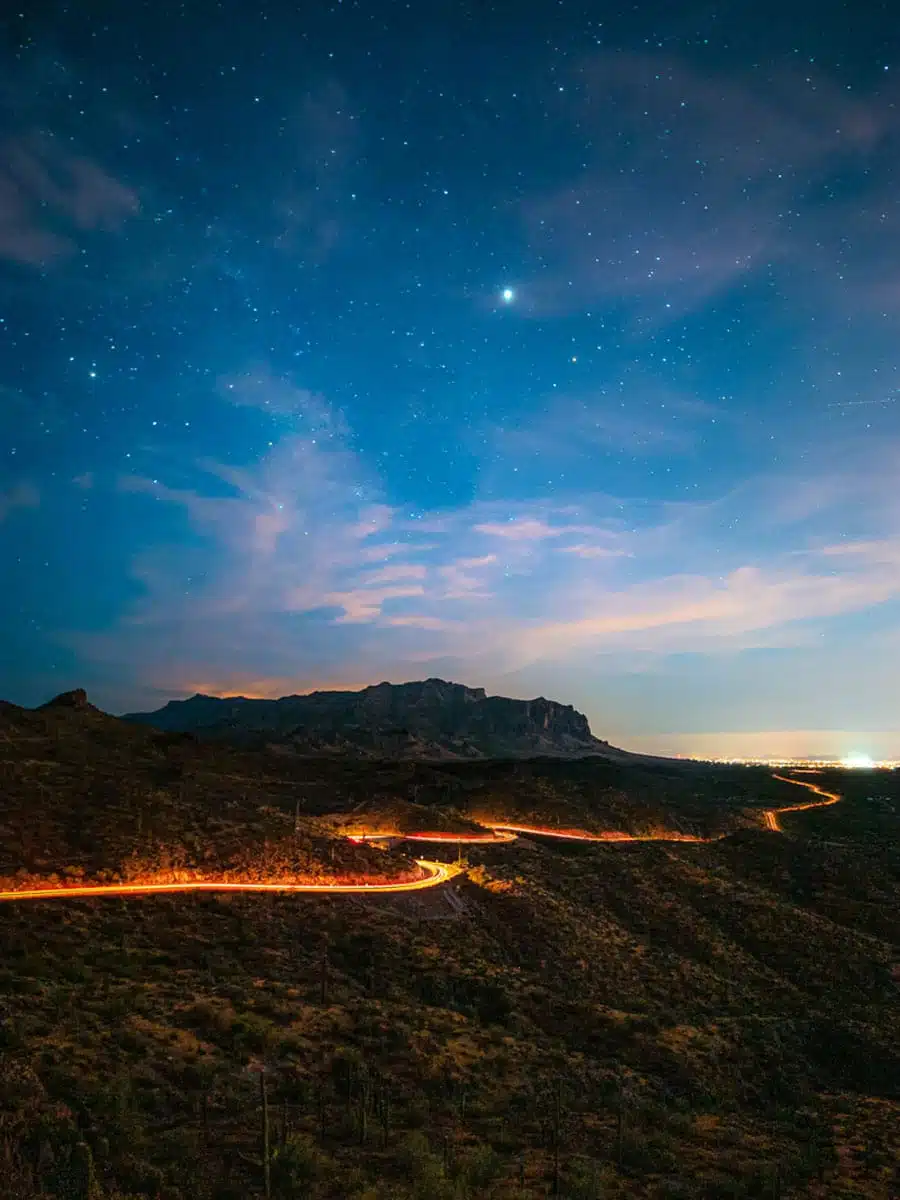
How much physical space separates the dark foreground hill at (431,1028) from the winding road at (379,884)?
2.09m

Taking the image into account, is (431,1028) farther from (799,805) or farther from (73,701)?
(799,805)

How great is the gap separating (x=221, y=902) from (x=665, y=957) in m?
26.4

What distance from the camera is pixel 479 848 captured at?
223 ft

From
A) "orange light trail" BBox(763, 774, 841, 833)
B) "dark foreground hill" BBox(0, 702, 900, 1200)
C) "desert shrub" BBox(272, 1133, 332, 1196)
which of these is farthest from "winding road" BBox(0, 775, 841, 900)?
"desert shrub" BBox(272, 1133, 332, 1196)

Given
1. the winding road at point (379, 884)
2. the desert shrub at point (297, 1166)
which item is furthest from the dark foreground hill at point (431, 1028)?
the winding road at point (379, 884)

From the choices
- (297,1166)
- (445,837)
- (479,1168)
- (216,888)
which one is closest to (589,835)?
(445,837)

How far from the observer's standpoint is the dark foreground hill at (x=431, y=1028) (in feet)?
53.2

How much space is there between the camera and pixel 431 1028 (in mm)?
26891

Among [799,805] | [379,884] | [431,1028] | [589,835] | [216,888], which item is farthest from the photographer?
[799,805]

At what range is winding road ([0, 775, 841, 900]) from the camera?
1426 inches

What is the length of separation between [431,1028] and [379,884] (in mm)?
22477

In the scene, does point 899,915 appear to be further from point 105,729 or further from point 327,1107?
point 105,729

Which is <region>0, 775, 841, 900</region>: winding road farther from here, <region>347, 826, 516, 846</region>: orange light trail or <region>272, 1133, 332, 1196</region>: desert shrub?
<region>272, 1133, 332, 1196</region>: desert shrub

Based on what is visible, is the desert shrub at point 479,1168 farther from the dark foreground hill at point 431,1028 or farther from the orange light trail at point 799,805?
the orange light trail at point 799,805
